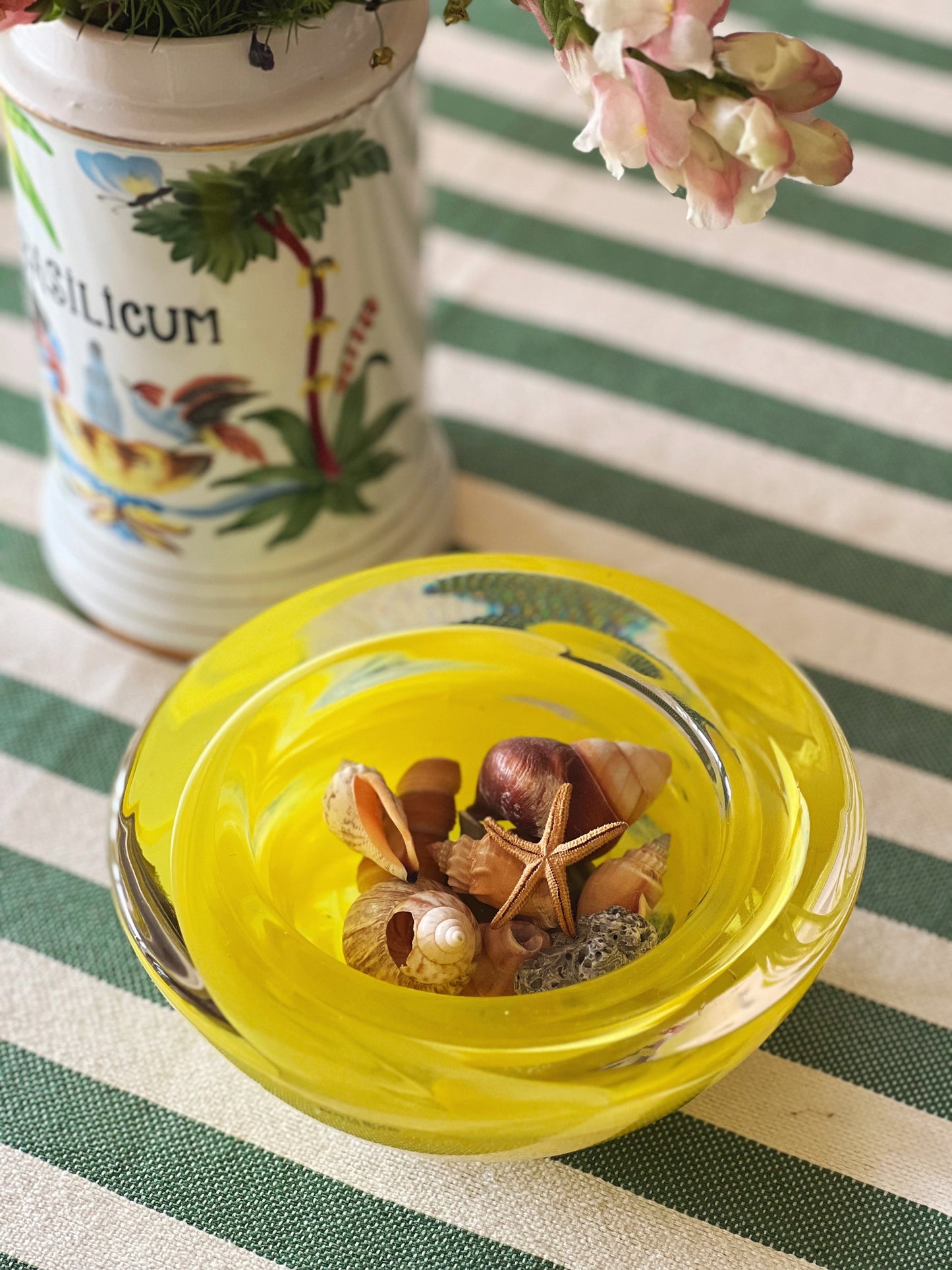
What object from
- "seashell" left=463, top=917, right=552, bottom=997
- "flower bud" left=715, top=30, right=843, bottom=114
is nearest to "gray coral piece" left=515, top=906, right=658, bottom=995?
"seashell" left=463, top=917, right=552, bottom=997

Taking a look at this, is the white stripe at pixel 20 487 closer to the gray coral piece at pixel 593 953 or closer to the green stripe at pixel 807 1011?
the green stripe at pixel 807 1011

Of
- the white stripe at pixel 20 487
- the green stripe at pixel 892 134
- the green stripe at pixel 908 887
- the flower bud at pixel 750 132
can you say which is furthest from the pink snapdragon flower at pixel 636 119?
the green stripe at pixel 892 134

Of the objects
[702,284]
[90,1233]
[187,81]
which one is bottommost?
[90,1233]

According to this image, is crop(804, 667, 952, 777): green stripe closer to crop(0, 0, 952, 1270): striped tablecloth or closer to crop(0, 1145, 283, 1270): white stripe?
crop(0, 0, 952, 1270): striped tablecloth

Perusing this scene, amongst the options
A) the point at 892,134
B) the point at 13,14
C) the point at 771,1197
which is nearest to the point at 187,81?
the point at 13,14

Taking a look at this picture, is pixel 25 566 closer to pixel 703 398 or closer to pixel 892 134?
pixel 703 398

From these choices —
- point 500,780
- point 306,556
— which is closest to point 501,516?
Result: point 306,556
